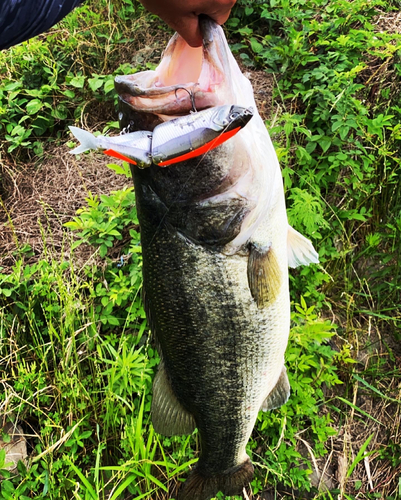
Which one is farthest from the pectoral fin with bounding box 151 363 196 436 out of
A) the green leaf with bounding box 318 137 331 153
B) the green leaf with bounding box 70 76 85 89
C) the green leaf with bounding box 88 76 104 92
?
the green leaf with bounding box 70 76 85 89

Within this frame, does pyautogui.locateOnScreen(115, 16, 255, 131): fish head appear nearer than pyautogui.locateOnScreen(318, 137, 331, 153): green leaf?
Yes

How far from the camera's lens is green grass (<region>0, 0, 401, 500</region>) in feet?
7.68

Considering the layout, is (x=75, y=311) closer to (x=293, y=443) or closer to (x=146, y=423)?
(x=146, y=423)

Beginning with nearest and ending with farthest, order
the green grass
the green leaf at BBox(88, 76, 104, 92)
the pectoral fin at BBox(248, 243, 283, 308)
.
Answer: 1. the pectoral fin at BBox(248, 243, 283, 308)
2. the green grass
3. the green leaf at BBox(88, 76, 104, 92)

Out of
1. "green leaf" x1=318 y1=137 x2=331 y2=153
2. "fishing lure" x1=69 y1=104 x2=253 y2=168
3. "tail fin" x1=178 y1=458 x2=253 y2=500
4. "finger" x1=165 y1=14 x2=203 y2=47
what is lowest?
"tail fin" x1=178 y1=458 x2=253 y2=500

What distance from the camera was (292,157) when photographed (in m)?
2.86

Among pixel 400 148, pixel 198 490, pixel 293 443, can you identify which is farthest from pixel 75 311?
pixel 400 148

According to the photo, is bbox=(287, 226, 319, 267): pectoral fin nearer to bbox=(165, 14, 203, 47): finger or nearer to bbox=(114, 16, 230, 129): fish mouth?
bbox=(114, 16, 230, 129): fish mouth

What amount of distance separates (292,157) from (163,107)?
1874 millimetres

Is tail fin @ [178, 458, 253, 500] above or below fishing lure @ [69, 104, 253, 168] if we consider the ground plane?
below

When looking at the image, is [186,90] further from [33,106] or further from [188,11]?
[33,106]

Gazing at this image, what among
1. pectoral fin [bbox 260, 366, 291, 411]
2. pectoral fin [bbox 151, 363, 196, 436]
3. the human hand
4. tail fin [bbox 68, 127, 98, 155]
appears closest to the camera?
tail fin [bbox 68, 127, 98, 155]

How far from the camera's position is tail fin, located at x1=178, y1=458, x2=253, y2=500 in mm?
1993

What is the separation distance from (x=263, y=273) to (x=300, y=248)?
0.34 meters
